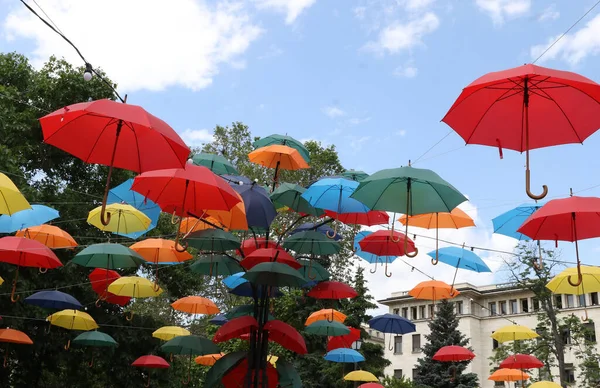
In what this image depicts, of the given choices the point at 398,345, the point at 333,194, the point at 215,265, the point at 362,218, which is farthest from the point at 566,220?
the point at 398,345

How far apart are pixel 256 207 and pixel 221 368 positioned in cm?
283

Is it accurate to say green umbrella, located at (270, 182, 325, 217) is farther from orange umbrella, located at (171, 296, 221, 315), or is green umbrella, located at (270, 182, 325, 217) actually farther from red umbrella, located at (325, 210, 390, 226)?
orange umbrella, located at (171, 296, 221, 315)

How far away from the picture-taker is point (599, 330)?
39906 millimetres

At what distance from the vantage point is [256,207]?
10.1m

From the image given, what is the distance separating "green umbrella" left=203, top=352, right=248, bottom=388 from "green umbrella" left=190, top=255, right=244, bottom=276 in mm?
1870

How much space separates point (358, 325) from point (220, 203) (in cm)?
1611

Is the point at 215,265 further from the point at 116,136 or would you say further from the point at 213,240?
the point at 116,136

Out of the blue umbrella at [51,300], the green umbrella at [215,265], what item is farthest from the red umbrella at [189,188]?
the blue umbrella at [51,300]

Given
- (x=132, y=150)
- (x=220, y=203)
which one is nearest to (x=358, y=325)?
(x=220, y=203)

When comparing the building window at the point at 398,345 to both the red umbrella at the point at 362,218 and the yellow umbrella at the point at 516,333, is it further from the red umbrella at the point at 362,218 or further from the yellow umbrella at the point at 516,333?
the red umbrella at the point at 362,218

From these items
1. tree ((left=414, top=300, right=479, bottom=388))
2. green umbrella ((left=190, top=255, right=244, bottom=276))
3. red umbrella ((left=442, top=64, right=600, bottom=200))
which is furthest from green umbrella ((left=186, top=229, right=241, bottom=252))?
tree ((left=414, top=300, right=479, bottom=388))

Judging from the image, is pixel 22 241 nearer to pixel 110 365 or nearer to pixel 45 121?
pixel 45 121

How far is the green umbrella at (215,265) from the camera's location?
11.9 meters

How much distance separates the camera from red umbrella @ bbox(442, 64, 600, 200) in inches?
200
